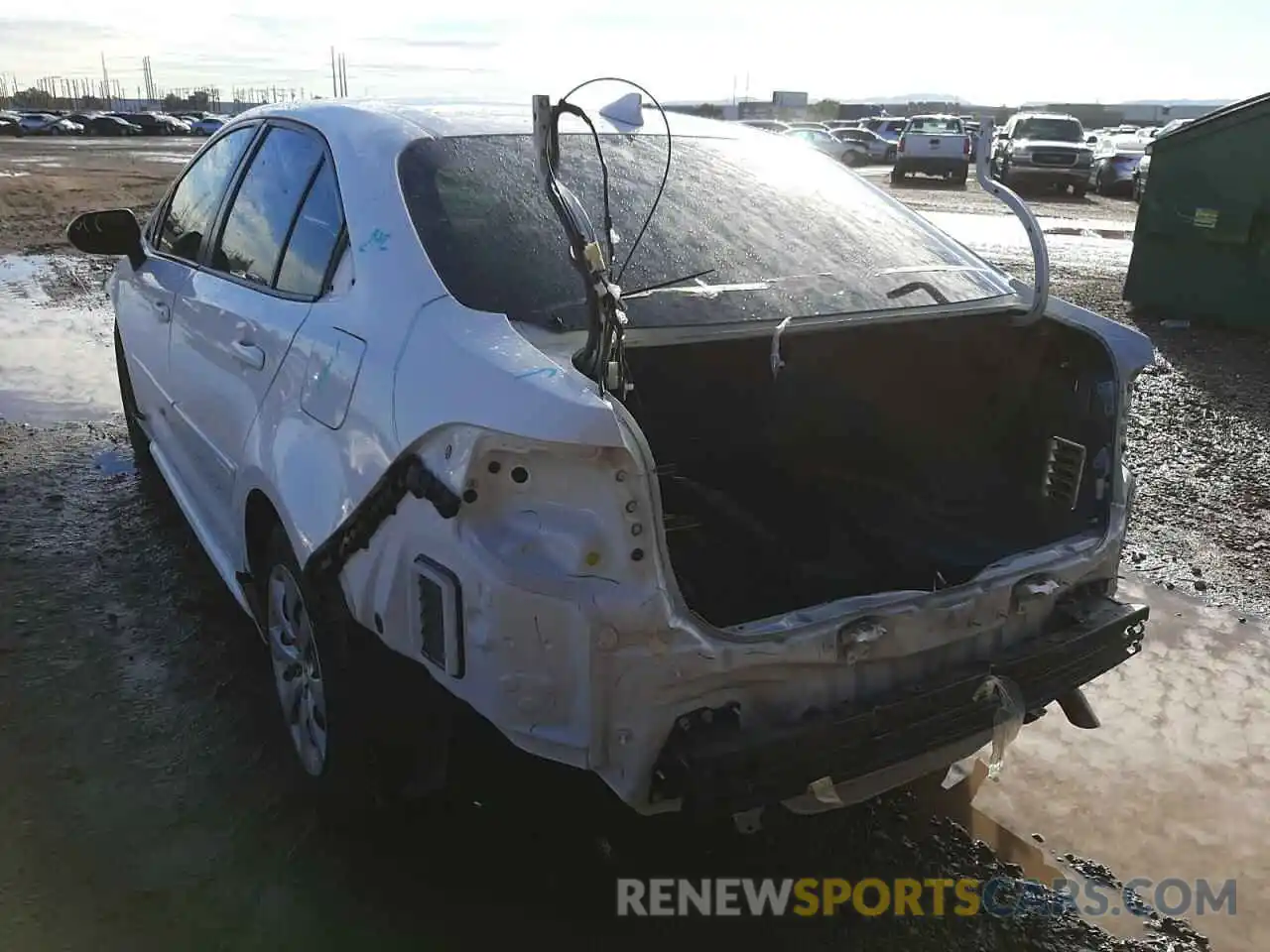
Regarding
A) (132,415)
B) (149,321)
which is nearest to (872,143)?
(132,415)

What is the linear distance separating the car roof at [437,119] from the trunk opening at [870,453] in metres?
0.85

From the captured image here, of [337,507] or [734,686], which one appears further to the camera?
[337,507]

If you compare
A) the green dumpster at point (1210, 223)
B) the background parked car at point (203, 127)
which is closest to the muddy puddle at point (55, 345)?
the green dumpster at point (1210, 223)

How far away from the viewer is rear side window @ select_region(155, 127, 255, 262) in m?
3.63

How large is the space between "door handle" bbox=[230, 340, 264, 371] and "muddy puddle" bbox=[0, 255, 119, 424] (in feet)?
12.0

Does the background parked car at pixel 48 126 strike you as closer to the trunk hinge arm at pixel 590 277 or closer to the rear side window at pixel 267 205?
the rear side window at pixel 267 205

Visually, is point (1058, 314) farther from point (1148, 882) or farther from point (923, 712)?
point (1148, 882)

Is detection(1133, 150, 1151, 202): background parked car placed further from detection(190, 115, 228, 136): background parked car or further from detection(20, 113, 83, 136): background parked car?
detection(20, 113, 83, 136): background parked car

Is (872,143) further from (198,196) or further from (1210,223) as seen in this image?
(198,196)

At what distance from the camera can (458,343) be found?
7.07 feet

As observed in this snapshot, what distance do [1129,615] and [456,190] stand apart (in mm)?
1984

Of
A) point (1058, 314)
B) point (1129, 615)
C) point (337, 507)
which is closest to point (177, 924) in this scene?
point (337, 507)

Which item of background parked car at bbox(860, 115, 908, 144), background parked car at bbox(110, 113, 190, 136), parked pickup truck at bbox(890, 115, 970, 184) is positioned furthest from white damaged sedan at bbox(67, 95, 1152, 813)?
background parked car at bbox(110, 113, 190, 136)

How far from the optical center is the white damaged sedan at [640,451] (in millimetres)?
2021
